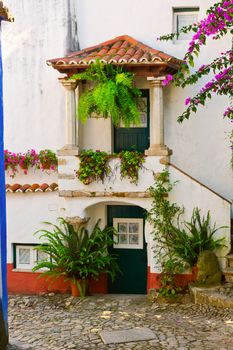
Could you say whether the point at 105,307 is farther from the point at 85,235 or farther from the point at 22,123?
the point at 22,123

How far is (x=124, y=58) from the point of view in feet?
33.7

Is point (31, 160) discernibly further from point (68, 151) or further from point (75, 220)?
point (75, 220)

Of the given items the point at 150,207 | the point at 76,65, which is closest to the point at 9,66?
the point at 76,65

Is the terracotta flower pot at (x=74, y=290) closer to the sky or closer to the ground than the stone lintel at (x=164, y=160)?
closer to the ground

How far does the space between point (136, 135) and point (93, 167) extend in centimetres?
150

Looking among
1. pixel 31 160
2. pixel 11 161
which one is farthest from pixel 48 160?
pixel 11 161

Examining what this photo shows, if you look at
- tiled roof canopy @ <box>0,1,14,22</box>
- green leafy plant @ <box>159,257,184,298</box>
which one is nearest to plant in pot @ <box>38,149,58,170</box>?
green leafy plant @ <box>159,257,184,298</box>

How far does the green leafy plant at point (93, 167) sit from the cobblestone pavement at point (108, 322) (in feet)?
7.67

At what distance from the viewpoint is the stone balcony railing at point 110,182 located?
10547mm

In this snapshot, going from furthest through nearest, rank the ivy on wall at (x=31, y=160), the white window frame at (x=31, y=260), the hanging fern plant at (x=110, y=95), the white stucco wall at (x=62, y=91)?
the white window frame at (x=31, y=260), the ivy on wall at (x=31, y=160), the white stucco wall at (x=62, y=91), the hanging fern plant at (x=110, y=95)

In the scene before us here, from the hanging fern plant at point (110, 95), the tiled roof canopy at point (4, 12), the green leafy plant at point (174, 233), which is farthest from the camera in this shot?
the green leafy plant at point (174, 233)

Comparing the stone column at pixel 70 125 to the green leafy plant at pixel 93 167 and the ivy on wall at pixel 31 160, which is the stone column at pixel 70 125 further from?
the ivy on wall at pixel 31 160

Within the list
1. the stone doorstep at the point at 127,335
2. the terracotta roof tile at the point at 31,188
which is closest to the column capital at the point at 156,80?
the terracotta roof tile at the point at 31,188

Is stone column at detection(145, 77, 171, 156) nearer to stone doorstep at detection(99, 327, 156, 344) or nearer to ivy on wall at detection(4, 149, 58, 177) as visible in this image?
ivy on wall at detection(4, 149, 58, 177)
